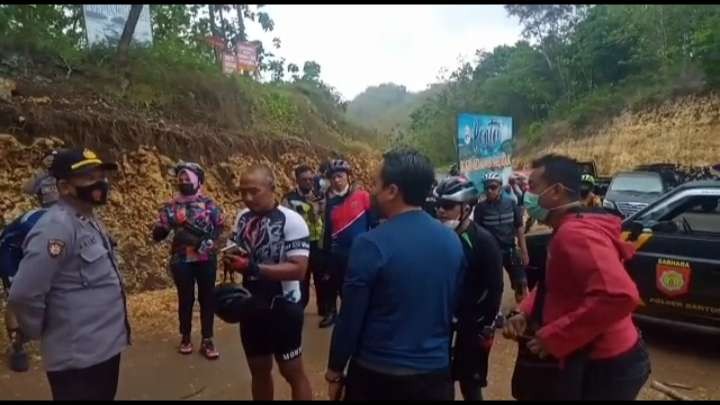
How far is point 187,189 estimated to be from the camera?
186 inches

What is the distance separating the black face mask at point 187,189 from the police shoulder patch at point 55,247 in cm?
233

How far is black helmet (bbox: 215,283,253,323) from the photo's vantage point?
2.97 metres

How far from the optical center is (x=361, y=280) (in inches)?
83.6

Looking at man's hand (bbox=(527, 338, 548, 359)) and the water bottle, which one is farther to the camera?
the water bottle

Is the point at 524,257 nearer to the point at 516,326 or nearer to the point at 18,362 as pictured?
the point at 516,326

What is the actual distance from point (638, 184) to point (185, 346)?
444 inches

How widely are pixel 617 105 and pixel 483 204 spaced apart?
22.6 meters

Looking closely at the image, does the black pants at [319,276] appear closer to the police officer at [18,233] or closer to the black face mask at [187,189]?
the black face mask at [187,189]

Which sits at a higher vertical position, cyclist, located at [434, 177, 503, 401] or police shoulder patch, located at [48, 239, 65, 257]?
police shoulder patch, located at [48, 239, 65, 257]

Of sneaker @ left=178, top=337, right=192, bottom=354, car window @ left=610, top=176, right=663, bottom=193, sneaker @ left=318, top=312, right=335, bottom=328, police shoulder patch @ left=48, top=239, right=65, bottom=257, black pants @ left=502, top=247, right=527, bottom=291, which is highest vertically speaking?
police shoulder patch @ left=48, top=239, right=65, bottom=257

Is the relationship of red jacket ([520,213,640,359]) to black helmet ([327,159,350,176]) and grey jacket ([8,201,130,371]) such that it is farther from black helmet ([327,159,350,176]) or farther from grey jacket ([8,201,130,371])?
black helmet ([327,159,350,176])

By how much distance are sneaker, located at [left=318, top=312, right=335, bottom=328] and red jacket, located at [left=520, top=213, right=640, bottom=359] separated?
151 inches

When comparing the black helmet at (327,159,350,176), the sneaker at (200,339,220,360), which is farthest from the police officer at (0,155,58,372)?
the black helmet at (327,159,350,176)

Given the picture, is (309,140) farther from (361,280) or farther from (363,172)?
(361,280)
